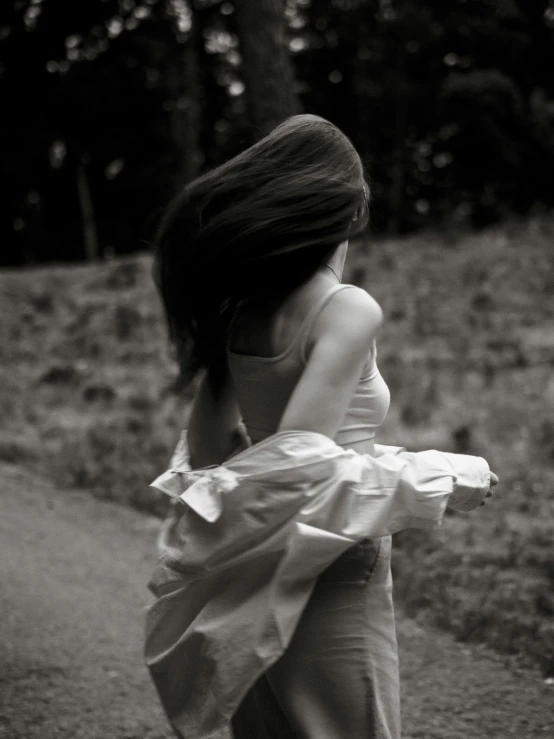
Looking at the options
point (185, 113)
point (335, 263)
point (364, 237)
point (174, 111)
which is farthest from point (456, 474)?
point (185, 113)

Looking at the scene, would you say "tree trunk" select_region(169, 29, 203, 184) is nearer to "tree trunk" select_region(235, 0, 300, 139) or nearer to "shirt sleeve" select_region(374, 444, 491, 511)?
"tree trunk" select_region(235, 0, 300, 139)

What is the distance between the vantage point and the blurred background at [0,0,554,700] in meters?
6.69

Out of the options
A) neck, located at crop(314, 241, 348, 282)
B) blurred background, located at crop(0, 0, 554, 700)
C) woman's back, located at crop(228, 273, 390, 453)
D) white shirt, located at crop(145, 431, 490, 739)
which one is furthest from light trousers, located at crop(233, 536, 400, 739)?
blurred background, located at crop(0, 0, 554, 700)

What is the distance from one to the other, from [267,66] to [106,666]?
7912 millimetres

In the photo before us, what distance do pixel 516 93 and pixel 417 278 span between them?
39.4 ft

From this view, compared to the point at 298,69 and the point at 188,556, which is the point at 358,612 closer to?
the point at 188,556

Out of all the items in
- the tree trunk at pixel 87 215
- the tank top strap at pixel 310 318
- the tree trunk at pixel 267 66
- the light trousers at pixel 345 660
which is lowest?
the tree trunk at pixel 87 215

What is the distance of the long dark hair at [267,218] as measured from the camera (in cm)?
213

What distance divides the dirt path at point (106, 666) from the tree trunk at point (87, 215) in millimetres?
17871

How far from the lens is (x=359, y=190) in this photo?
2174 mm

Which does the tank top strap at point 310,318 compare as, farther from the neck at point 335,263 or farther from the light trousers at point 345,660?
the light trousers at point 345,660

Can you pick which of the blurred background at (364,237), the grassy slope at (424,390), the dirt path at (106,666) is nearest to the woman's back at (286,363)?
the blurred background at (364,237)

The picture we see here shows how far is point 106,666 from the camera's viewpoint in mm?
4527

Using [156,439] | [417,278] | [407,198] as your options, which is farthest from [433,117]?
[156,439]
